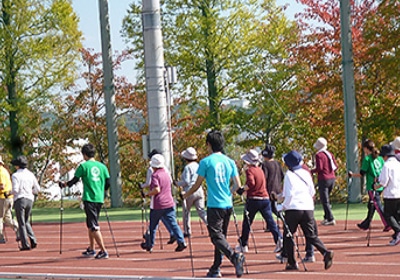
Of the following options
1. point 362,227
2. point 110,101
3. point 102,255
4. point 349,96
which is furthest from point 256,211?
Answer: point 110,101

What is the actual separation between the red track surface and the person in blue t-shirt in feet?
1.84

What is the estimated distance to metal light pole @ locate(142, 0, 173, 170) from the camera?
23.2 m

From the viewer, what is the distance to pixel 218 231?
13.6m

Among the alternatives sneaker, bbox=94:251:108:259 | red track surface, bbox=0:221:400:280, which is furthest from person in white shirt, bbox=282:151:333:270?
sneaker, bbox=94:251:108:259

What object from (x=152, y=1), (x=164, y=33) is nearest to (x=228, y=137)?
(x=164, y=33)

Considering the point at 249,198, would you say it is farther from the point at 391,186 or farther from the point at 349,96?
the point at 349,96

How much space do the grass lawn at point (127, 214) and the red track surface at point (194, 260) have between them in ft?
10.8

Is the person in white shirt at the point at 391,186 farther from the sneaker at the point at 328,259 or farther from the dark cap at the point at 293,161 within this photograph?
the sneaker at the point at 328,259

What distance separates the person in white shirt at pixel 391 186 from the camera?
659 inches

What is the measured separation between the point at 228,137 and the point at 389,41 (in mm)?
11395

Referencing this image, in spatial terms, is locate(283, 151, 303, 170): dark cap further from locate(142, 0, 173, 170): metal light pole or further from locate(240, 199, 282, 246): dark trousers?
locate(142, 0, 173, 170): metal light pole

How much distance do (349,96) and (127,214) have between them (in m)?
8.85

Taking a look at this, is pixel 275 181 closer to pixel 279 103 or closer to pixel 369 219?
pixel 369 219

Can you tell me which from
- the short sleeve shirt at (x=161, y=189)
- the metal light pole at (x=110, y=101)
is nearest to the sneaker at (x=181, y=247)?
the short sleeve shirt at (x=161, y=189)
